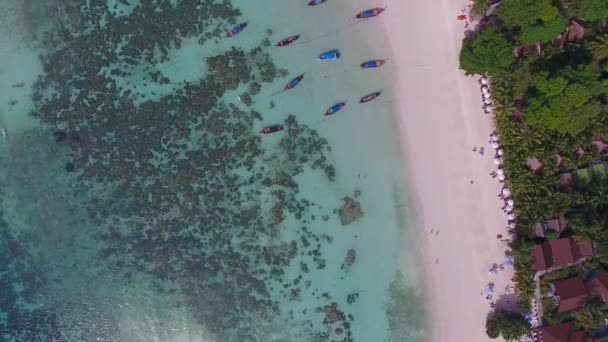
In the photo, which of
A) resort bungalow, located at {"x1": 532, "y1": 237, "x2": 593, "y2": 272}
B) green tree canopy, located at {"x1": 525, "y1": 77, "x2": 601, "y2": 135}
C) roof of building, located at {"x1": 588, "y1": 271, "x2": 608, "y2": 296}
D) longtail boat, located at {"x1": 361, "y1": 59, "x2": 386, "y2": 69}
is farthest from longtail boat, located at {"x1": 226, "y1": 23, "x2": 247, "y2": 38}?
roof of building, located at {"x1": 588, "y1": 271, "x2": 608, "y2": 296}

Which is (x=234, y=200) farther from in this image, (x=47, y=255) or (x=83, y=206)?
(x=47, y=255)

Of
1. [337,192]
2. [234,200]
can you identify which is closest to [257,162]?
[234,200]

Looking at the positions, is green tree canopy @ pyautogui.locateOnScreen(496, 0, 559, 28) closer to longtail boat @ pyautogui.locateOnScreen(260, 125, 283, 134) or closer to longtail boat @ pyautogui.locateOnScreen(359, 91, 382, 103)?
longtail boat @ pyautogui.locateOnScreen(359, 91, 382, 103)

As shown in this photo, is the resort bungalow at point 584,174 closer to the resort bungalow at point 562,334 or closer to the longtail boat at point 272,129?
the resort bungalow at point 562,334

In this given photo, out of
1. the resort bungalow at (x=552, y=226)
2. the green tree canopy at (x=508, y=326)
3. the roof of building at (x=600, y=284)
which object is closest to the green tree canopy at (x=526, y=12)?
the resort bungalow at (x=552, y=226)

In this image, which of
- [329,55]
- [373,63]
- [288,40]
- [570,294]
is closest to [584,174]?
[570,294]

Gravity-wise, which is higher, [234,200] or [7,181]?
[7,181]
